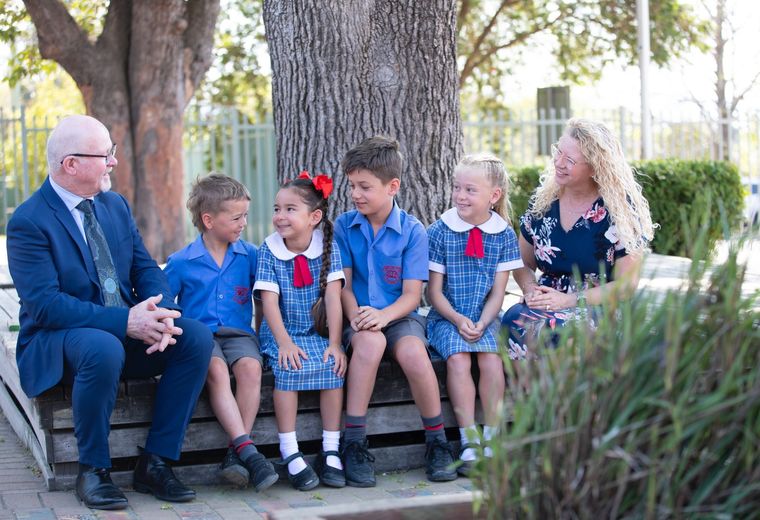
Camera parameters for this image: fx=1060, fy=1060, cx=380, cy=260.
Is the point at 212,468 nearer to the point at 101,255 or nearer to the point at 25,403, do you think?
the point at 25,403

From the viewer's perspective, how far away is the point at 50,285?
398 centimetres

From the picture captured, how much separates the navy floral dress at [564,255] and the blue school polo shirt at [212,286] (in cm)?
115

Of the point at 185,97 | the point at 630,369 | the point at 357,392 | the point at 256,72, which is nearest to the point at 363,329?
the point at 357,392

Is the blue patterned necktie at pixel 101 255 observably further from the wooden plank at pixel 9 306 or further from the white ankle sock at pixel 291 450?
the wooden plank at pixel 9 306

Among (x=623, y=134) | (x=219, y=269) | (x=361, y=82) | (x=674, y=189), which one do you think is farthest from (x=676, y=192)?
(x=219, y=269)

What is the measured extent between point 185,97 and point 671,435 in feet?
36.2

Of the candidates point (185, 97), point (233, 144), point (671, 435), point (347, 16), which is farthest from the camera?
point (233, 144)

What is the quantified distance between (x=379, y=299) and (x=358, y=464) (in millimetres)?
740

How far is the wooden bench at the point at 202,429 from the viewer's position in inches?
159

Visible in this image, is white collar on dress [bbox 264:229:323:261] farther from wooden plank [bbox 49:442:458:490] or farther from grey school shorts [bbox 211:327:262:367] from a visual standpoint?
wooden plank [bbox 49:442:458:490]

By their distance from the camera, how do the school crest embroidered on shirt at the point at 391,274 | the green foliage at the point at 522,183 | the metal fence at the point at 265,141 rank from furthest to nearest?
the metal fence at the point at 265,141 → the green foliage at the point at 522,183 → the school crest embroidered on shirt at the point at 391,274

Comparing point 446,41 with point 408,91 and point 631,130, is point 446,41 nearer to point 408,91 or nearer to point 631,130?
point 408,91

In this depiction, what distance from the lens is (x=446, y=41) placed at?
573 cm

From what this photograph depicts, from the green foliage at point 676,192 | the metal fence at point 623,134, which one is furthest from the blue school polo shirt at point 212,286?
the metal fence at point 623,134
